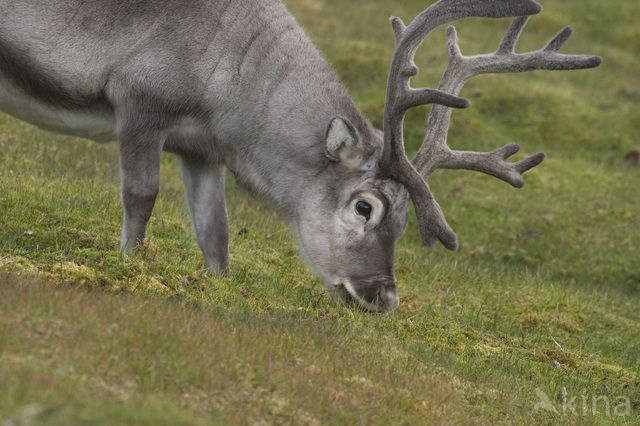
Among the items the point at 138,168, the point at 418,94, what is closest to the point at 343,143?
the point at 418,94

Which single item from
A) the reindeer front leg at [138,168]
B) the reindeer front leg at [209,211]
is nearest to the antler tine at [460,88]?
the reindeer front leg at [209,211]

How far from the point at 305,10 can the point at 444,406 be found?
19049 millimetres

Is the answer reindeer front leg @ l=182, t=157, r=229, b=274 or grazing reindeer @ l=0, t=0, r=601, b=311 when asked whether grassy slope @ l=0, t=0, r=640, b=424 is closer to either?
reindeer front leg @ l=182, t=157, r=229, b=274

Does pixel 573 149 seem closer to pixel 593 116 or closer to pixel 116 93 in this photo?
pixel 593 116

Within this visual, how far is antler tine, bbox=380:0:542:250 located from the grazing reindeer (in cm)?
1

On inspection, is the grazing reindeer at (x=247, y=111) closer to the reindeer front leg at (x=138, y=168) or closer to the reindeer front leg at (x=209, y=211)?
the reindeer front leg at (x=138, y=168)

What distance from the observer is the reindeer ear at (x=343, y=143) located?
820 cm

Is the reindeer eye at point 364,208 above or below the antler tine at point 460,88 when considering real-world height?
below

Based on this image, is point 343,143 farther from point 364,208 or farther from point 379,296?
point 379,296

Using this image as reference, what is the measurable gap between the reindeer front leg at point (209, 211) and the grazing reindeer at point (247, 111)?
2.08 feet

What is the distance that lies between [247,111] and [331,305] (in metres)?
2.00

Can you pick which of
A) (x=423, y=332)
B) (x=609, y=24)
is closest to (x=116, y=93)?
(x=423, y=332)

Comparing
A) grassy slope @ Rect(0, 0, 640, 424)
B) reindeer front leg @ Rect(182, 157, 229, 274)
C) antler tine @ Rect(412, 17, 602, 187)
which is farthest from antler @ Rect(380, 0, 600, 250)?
reindeer front leg @ Rect(182, 157, 229, 274)

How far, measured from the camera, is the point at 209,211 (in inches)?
374
